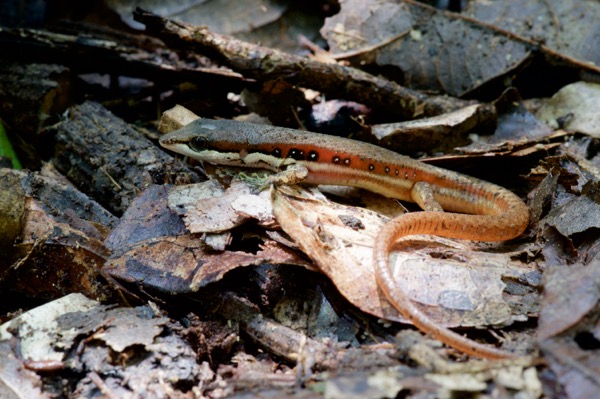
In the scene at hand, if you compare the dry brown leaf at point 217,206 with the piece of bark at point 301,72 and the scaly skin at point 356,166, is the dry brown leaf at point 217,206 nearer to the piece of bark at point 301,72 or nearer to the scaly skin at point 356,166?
the scaly skin at point 356,166

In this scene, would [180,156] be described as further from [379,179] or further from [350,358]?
[350,358]

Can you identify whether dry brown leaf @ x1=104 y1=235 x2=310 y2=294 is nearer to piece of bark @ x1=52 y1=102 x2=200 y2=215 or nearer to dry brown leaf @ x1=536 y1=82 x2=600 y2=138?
piece of bark @ x1=52 y1=102 x2=200 y2=215

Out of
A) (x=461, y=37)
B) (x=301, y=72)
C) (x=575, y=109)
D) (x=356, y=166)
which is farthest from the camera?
(x=461, y=37)

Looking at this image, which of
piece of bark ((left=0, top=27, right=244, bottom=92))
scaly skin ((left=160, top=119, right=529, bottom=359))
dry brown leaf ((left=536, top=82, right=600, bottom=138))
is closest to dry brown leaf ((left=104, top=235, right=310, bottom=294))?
scaly skin ((left=160, top=119, right=529, bottom=359))

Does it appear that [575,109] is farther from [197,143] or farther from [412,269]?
[197,143]

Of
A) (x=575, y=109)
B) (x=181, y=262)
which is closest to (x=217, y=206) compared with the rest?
(x=181, y=262)

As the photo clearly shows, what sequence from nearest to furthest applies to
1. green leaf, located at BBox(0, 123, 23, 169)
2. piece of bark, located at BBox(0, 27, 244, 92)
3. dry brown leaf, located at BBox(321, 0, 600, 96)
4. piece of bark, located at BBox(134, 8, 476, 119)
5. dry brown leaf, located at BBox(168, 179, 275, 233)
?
dry brown leaf, located at BBox(168, 179, 275, 233) < green leaf, located at BBox(0, 123, 23, 169) < piece of bark, located at BBox(134, 8, 476, 119) < piece of bark, located at BBox(0, 27, 244, 92) < dry brown leaf, located at BBox(321, 0, 600, 96)
